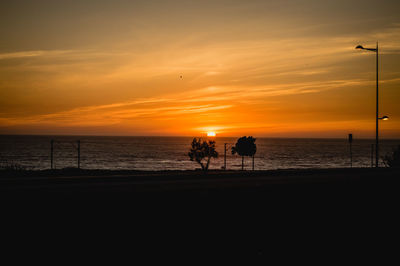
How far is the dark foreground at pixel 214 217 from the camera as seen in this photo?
8383 millimetres

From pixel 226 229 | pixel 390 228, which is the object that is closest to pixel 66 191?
pixel 226 229

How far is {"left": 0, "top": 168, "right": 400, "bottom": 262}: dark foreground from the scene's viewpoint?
838 centimetres

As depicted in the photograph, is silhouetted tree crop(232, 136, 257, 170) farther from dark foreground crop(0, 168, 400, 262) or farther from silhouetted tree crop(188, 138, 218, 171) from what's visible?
dark foreground crop(0, 168, 400, 262)

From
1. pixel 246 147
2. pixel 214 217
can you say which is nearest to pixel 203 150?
pixel 246 147

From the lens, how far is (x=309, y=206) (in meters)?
11.8

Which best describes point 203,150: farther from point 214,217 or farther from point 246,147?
point 214,217

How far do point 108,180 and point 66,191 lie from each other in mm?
3823

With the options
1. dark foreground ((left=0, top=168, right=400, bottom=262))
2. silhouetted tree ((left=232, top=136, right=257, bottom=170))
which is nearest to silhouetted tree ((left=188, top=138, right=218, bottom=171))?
silhouetted tree ((left=232, top=136, right=257, bottom=170))

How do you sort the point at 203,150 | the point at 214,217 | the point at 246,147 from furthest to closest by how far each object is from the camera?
the point at 246,147 → the point at 203,150 → the point at 214,217

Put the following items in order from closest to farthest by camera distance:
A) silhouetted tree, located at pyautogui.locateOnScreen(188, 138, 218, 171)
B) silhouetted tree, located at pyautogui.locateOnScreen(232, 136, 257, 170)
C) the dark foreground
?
1. the dark foreground
2. silhouetted tree, located at pyautogui.locateOnScreen(188, 138, 218, 171)
3. silhouetted tree, located at pyautogui.locateOnScreen(232, 136, 257, 170)

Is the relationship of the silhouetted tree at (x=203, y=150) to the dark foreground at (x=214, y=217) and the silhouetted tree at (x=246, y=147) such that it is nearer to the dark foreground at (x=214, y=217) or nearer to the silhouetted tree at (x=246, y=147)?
the silhouetted tree at (x=246, y=147)

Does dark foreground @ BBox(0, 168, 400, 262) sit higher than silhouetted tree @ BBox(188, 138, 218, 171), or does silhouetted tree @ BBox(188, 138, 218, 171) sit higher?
silhouetted tree @ BBox(188, 138, 218, 171)

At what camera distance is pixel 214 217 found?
33.6 ft

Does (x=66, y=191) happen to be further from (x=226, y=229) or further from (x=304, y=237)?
(x=304, y=237)
